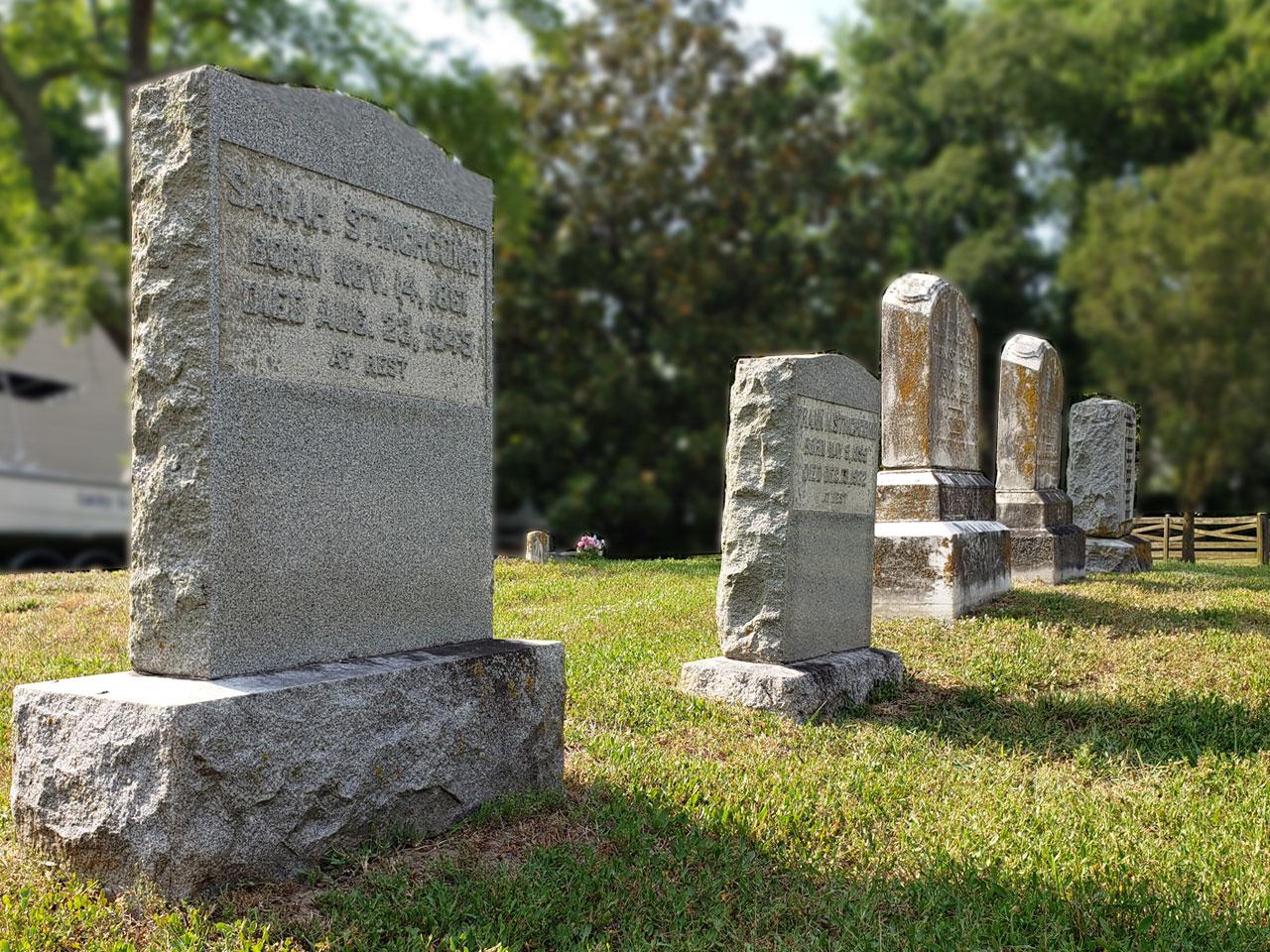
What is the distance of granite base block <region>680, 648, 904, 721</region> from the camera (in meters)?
5.42

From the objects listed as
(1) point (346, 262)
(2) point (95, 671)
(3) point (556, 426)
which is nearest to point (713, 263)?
(3) point (556, 426)

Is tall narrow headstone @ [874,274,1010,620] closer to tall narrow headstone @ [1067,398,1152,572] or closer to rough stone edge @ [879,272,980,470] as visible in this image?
rough stone edge @ [879,272,980,470]

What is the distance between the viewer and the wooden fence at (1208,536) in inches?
703

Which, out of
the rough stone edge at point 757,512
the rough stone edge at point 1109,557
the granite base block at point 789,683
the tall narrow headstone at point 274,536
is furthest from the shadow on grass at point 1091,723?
the rough stone edge at point 1109,557

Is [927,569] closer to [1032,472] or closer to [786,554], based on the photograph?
[786,554]

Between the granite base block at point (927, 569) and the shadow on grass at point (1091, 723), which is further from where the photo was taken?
the granite base block at point (927, 569)

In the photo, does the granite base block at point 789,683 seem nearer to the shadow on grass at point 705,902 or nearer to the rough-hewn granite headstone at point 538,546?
the shadow on grass at point 705,902

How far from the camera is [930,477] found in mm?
8578

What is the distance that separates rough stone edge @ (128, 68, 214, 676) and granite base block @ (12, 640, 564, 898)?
23 centimetres

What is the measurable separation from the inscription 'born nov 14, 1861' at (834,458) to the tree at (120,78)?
14375 mm

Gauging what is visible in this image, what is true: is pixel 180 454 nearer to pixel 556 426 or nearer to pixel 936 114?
pixel 556 426

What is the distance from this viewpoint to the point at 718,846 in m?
3.68

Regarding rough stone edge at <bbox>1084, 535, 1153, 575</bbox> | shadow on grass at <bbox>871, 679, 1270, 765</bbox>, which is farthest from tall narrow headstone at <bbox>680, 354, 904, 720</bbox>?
rough stone edge at <bbox>1084, 535, 1153, 575</bbox>

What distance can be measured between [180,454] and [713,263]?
19.1m
